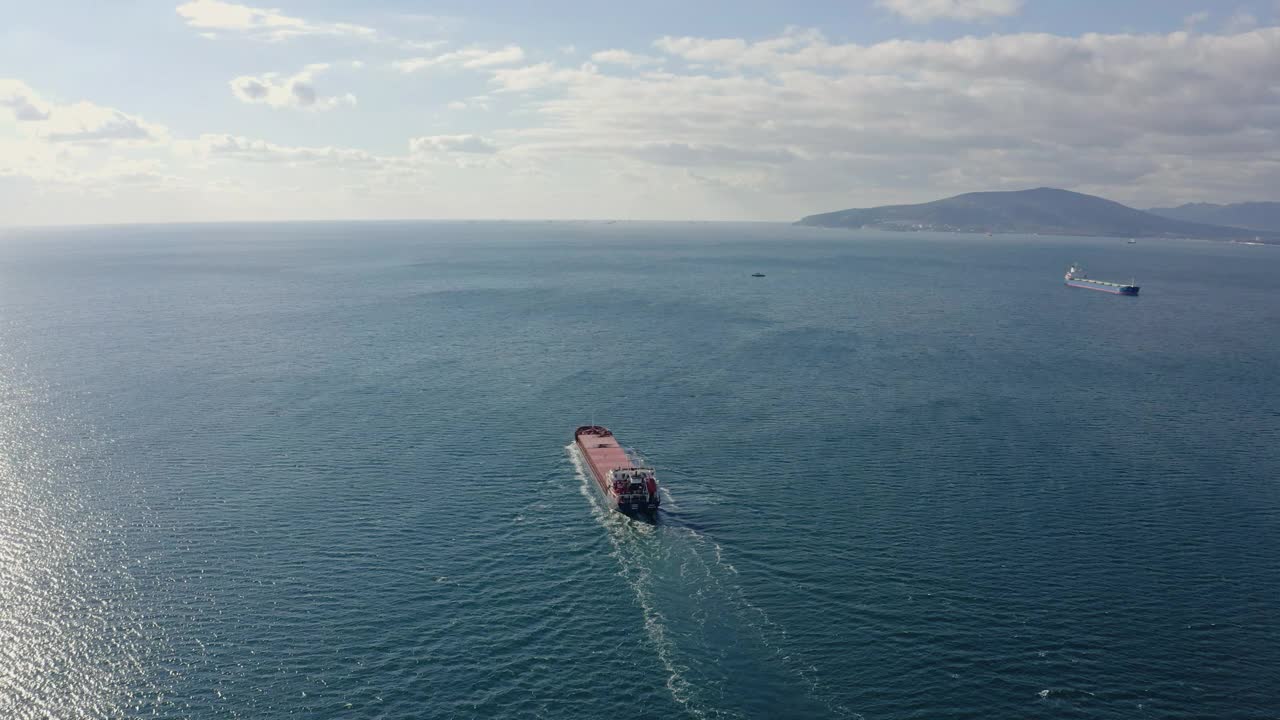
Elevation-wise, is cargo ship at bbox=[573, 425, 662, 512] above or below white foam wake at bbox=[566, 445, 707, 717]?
above

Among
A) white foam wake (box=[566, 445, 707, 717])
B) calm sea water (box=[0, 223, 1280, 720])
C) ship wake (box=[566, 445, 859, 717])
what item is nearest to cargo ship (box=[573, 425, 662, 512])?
white foam wake (box=[566, 445, 707, 717])

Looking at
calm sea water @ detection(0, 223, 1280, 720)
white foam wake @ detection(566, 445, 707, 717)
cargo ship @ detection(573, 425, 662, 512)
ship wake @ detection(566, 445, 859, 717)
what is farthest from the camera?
A: cargo ship @ detection(573, 425, 662, 512)

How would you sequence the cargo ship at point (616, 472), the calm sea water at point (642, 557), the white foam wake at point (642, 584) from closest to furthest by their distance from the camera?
1. the white foam wake at point (642, 584)
2. the calm sea water at point (642, 557)
3. the cargo ship at point (616, 472)

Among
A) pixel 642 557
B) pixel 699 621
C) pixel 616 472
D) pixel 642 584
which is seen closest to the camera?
pixel 699 621

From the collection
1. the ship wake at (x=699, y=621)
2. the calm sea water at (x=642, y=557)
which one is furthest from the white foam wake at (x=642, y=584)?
the calm sea water at (x=642, y=557)

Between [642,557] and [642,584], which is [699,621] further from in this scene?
[642,557]

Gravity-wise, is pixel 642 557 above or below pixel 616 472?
below

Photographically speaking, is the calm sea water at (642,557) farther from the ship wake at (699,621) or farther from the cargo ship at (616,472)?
the cargo ship at (616,472)

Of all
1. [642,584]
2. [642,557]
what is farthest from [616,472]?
[642,584]

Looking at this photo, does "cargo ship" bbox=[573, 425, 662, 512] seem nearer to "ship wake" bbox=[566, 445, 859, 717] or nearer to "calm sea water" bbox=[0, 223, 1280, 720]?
"ship wake" bbox=[566, 445, 859, 717]
